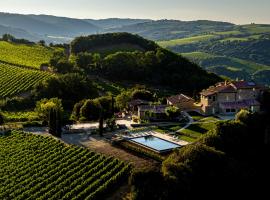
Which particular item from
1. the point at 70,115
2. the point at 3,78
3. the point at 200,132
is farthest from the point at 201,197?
the point at 3,78

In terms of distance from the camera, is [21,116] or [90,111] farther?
[21,116]

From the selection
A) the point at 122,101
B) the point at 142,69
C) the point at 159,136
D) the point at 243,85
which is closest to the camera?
the point at 159,136

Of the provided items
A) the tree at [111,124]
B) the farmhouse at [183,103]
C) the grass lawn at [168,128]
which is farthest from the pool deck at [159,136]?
the farmhouse at [183,103]

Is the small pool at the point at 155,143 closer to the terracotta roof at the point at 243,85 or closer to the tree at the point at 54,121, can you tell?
the tree at the point at 54,121

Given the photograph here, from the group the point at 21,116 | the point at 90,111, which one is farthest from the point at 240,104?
the point at 21,116

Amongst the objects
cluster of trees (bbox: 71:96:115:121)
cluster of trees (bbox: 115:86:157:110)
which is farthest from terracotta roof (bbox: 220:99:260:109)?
cluster of trees (bbox: 71:96:115:121)

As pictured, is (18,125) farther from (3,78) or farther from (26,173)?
(3,78)

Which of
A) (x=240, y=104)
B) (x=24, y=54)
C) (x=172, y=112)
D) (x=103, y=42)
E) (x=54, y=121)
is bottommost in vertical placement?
(x=54, y=121)

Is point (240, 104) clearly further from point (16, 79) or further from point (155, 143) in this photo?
point (16, 79)
